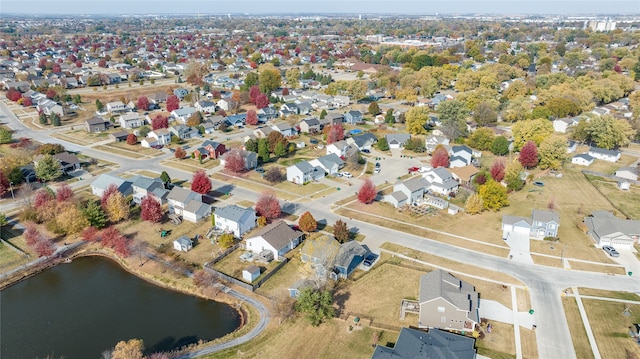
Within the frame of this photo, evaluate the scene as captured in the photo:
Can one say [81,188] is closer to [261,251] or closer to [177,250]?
[177,250]

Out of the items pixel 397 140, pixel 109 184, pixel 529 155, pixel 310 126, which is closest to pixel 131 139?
pixel 109 184

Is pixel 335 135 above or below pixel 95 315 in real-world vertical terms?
above

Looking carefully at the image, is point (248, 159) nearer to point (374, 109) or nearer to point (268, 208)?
point (268, 208)

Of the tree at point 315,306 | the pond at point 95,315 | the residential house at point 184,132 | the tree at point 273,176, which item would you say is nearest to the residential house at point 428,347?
the tree at point 315,306

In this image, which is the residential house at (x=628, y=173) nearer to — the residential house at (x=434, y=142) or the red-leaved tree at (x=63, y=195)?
the residential house at (x=434, y=142)

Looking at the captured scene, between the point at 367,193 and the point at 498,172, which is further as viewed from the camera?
the point at 498,172

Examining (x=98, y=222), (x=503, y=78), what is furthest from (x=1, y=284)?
(x=503, y=78)
